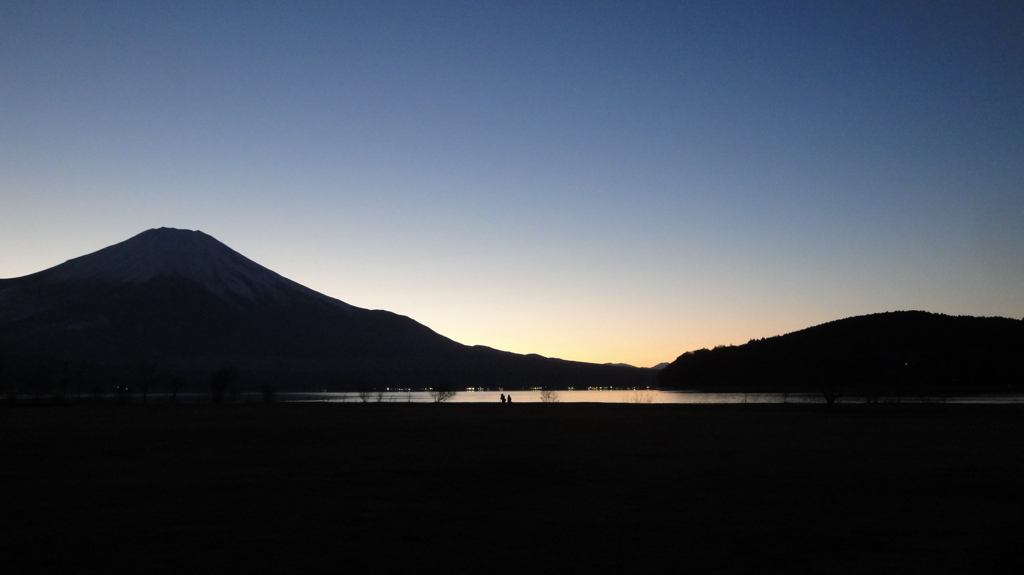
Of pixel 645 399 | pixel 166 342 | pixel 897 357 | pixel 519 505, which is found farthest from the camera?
pixel 166 342

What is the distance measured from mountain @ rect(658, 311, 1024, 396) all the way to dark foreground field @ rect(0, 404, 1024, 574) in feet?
224

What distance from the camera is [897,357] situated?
95062 millimetres

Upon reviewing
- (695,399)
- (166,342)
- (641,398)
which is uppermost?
(166,342)

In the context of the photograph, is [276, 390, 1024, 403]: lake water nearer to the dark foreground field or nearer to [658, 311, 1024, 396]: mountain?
[658, 311, 1024, 396]: mountain

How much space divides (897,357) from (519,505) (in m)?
95.9

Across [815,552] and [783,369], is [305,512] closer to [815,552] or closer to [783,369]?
[815,552]

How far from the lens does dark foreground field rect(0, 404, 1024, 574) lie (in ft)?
25.6

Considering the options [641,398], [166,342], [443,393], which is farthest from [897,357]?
[166,342]

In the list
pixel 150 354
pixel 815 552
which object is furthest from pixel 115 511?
pixel 150 354

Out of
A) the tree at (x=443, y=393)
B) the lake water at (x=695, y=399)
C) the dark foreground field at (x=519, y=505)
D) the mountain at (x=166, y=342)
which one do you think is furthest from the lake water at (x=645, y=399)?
the mountain at (x=166, y=342)

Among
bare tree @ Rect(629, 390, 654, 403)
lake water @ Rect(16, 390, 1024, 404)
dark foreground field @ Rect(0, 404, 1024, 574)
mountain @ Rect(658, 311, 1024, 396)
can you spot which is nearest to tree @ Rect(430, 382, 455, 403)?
lake water @ Rect(16, 390, 1024, 404)

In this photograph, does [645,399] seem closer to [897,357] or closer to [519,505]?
[897,357]

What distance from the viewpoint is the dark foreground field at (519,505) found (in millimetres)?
7805

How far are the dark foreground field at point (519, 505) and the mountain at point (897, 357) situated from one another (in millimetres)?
68262
